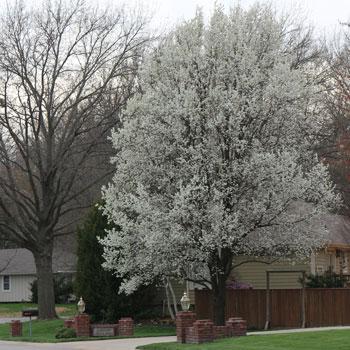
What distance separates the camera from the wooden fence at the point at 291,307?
28.3m

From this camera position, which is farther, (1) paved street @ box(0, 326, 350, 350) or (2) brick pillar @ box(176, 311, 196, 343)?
(1) paved street @ box(0, 326, 350, 350)

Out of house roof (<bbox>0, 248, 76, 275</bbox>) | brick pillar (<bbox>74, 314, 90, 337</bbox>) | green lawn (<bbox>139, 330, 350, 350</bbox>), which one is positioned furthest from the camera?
house roof (<bbox>0, 248, 76, 275</bbox>)

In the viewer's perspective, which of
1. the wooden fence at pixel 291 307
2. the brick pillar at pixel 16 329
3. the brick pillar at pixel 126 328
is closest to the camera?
the brick pillar at pixel 126 328

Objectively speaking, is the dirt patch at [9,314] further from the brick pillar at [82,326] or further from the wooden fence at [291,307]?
the wooden fence at [291,307]

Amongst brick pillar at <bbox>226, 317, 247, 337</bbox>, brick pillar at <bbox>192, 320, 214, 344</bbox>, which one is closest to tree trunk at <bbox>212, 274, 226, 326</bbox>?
brick pillar at <bbox>226, 317, 247, 337</bbox>

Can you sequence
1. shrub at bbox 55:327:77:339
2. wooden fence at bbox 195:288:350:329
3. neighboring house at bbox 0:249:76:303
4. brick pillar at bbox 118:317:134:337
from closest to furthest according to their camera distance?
brick pillar at bbox 118:317:134:337 < shrub at bbox 55:327:77:339 < wooden fence at bbox 195:288:350:329 < neighboring house at bbox 0:249:76:303

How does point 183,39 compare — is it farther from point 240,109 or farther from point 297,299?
point 297,299

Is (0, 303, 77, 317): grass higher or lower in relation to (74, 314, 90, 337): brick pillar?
lower

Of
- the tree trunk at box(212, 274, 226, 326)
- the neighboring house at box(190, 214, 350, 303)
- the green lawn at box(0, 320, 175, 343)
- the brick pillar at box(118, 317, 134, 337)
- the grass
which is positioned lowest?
the grass

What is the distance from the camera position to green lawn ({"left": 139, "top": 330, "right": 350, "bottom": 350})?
58.1 ft

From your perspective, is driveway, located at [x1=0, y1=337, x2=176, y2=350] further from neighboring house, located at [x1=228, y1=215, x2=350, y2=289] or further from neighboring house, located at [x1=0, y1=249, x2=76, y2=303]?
neighboring house, located at [x1=0, y1=249, x2=76, y2=303]

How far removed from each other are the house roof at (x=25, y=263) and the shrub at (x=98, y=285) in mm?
29807

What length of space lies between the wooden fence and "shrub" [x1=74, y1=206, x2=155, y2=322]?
4.07 meters

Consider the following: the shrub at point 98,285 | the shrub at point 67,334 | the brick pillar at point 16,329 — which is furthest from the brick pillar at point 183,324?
the brick pillar at point 16,329
